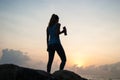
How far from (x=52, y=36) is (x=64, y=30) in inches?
26.7

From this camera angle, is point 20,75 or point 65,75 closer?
point 20,75

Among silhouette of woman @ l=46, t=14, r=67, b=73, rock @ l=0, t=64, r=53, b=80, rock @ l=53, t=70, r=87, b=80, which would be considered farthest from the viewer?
silhouette of woman @ l=46, t=14, r=67, b=73

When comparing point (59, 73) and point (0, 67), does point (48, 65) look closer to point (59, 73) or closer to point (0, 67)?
point (59, 73)

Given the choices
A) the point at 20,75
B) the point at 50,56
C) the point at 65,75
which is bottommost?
the point at 20,75

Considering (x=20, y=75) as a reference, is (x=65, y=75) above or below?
above

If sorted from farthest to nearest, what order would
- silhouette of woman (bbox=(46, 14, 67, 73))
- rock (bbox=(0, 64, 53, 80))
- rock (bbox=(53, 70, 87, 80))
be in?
silhouette of woman (bbox=(46, 14, 67, 73)), rock (bbox=(53, 70, 87, 80)), rock (bbox=(0, 64, 53, 80))

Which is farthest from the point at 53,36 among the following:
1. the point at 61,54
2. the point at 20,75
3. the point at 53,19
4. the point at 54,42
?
the point at 20,75

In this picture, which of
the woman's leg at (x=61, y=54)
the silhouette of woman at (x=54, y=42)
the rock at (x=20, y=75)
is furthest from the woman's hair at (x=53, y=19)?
the rock at (x=20, y=75)

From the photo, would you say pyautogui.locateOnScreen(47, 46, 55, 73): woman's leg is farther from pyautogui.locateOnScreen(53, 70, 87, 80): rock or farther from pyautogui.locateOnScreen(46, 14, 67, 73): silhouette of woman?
pyautogui.locateOnScreen(53, 70, 87, 80): rock

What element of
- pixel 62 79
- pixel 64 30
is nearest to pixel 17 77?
pixel 62 79

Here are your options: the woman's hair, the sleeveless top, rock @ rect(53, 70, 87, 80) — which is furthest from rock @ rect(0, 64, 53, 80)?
the woman's hair

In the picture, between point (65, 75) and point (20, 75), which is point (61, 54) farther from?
point (20, 75)

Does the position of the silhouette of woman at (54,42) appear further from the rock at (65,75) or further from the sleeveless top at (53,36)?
the rock at (65,75)

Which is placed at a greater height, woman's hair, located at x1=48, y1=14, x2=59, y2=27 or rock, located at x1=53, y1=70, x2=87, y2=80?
woman's hair, located at x1=48, y1=14, x2=59, y2=27
